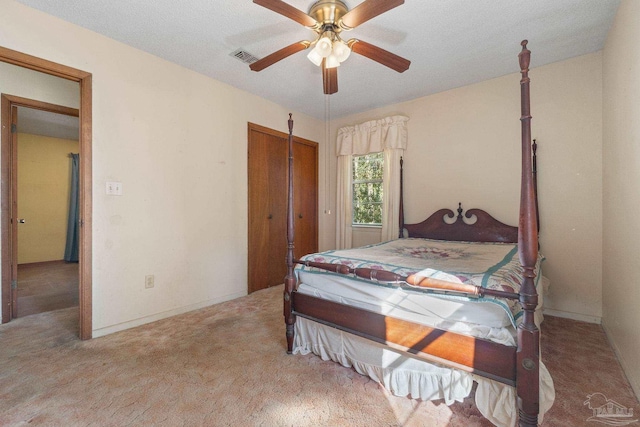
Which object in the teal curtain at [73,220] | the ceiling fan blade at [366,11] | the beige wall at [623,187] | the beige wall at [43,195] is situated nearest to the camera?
the ceiling fan blade at [366,11]

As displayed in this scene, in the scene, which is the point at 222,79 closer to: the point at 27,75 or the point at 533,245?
the point at 27,75

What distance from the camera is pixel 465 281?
1432 millimetres

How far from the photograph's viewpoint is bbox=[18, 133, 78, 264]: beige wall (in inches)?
197

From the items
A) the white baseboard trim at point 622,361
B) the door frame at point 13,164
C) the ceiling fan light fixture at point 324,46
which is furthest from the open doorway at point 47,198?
the white baseboard trim at point 622,361

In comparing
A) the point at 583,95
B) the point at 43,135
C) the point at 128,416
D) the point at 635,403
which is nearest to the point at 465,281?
the point at 635,403

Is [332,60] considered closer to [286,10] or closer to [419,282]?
[286,10]

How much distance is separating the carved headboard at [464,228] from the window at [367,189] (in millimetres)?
613

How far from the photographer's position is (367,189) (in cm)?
421

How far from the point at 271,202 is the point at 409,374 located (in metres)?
2.78

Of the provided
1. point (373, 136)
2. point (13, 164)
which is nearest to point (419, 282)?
point (373, 136)

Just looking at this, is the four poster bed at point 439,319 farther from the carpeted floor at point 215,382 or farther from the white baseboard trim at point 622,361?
the white baseboard trim at point 622,361

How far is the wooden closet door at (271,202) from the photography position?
3.61 m

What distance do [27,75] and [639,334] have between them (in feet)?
16.9

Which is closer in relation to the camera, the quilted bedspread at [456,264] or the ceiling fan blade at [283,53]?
the quilted bedspread at [456,264]
